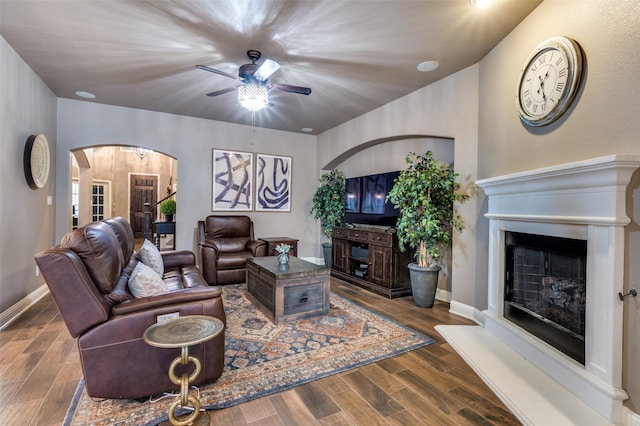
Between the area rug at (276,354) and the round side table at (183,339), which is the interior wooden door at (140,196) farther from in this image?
the round side table at (183,339)

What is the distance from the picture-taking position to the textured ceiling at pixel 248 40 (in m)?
2.38

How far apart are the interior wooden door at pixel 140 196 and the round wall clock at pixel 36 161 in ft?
20.9

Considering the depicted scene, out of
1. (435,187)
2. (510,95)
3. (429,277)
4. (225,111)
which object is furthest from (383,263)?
(225,111)

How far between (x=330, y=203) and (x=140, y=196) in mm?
7755

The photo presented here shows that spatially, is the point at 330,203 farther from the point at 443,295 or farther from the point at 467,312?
the point at 467,312

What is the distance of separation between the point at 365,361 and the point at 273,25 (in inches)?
115

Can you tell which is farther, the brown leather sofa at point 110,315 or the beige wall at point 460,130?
the beige wall at point 460,130

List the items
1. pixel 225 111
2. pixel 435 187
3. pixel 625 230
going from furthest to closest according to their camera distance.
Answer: pixel 225 111 → pixel 435 187 → pixel 625 230

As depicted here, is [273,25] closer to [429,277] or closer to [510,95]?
[510,95]

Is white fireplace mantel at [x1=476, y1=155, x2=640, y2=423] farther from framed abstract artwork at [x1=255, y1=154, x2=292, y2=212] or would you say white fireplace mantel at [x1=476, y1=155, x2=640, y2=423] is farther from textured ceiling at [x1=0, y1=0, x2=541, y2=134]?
framed abstract artwork at [x1=255, y1=154, x2=292, y2=212]

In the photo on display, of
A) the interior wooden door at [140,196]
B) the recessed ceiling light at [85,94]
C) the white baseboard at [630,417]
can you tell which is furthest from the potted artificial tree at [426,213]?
the interior wooden door at [140,196]

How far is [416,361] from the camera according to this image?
7.83 feet

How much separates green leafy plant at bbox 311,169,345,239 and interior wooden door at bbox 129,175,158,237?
687 cm

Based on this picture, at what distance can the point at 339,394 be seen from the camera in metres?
1.96
